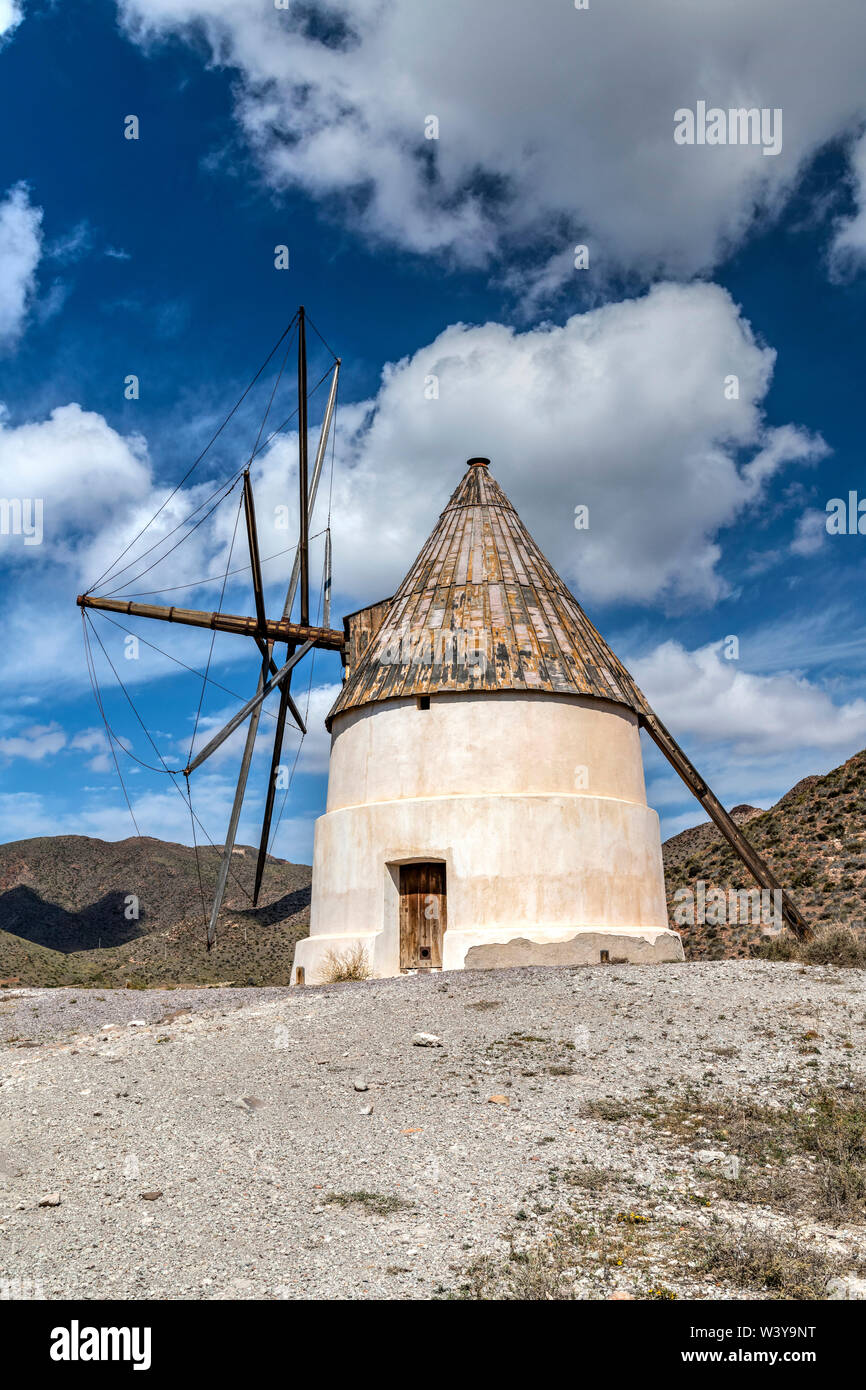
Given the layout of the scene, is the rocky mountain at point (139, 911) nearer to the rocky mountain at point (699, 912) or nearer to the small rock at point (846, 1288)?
the rocky mountain at point (699, 912)

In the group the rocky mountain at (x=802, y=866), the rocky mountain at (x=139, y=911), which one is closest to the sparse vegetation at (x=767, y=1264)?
the rocky mountain at (x=802, y=866)

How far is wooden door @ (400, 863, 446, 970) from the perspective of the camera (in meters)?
16.0

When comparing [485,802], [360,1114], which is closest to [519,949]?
[485,802]

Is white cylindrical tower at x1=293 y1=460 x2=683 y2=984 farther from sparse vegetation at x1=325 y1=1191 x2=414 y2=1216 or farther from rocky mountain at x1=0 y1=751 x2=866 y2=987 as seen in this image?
sparse vegetation at x1=325 y1=1191 x2=414 y2=1216

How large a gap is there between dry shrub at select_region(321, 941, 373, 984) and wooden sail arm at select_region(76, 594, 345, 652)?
8.68m

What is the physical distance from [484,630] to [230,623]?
735 cm

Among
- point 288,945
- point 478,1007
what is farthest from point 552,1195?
point 288,945

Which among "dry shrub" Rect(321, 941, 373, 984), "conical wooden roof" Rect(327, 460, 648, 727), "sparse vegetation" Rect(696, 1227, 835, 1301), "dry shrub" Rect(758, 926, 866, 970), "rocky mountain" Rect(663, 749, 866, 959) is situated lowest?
"sparse vegetation" Rect(696, 1227, 835, 1301)

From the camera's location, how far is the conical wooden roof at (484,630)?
17109 millimetres

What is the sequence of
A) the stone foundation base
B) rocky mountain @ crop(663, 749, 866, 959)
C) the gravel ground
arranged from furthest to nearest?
rocky mountain @ crop(663, 749, 866, 959), the stone foundation base, the gravel ground

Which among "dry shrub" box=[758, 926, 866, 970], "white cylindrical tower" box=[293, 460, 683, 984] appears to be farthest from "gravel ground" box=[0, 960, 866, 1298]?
"white cylindrical tower" box=[293, 460, 683, 984]

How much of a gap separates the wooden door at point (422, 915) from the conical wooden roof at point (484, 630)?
3141 millimetres

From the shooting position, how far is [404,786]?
54.5ft

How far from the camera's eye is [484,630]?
58.2 feet
